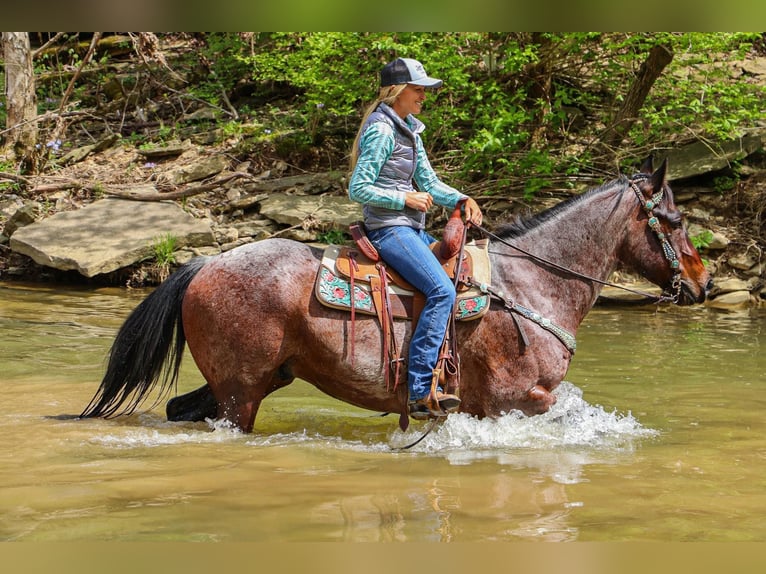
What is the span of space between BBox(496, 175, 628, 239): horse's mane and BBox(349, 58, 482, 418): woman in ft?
2.36

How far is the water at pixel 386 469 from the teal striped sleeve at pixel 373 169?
1.36 metres

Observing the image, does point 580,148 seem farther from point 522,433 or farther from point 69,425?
point 69,425

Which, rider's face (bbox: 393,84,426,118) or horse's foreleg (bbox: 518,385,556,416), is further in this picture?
horse's foreleg (bbox: 518,385,556,416)

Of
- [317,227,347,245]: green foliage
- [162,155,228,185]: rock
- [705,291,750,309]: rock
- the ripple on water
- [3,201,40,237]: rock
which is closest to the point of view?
the ripple on water

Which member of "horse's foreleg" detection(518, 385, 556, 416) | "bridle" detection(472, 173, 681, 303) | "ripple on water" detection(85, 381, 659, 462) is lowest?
"ripple on water" detection(85, 381, 659, 462)

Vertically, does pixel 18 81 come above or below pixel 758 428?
above

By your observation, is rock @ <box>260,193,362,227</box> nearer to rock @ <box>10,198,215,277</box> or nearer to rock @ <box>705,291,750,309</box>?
rock @ <box>10,198,215,277</box>

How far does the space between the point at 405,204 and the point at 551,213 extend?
1070mm

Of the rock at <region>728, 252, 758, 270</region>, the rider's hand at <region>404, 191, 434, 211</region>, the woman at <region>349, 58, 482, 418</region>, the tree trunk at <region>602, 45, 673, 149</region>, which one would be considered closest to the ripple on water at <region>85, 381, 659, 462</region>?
the woman at <region>349, 58, 482, 418</region>

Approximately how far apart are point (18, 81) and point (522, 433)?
467 inches

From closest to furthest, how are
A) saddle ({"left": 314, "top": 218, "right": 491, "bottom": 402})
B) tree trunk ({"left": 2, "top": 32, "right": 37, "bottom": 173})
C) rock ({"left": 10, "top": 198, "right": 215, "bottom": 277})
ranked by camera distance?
1. saddle ({"left": 314, "top": 218, "right": 491, "bottom": 402})
2. rock ({"left": 10, "top": 198, "right": 215, "bottom": 277})
3. tree trunk ({"left": 2, "top": 32, "right": 37, "bottom": 173})

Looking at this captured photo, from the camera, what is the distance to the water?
3.54 m
